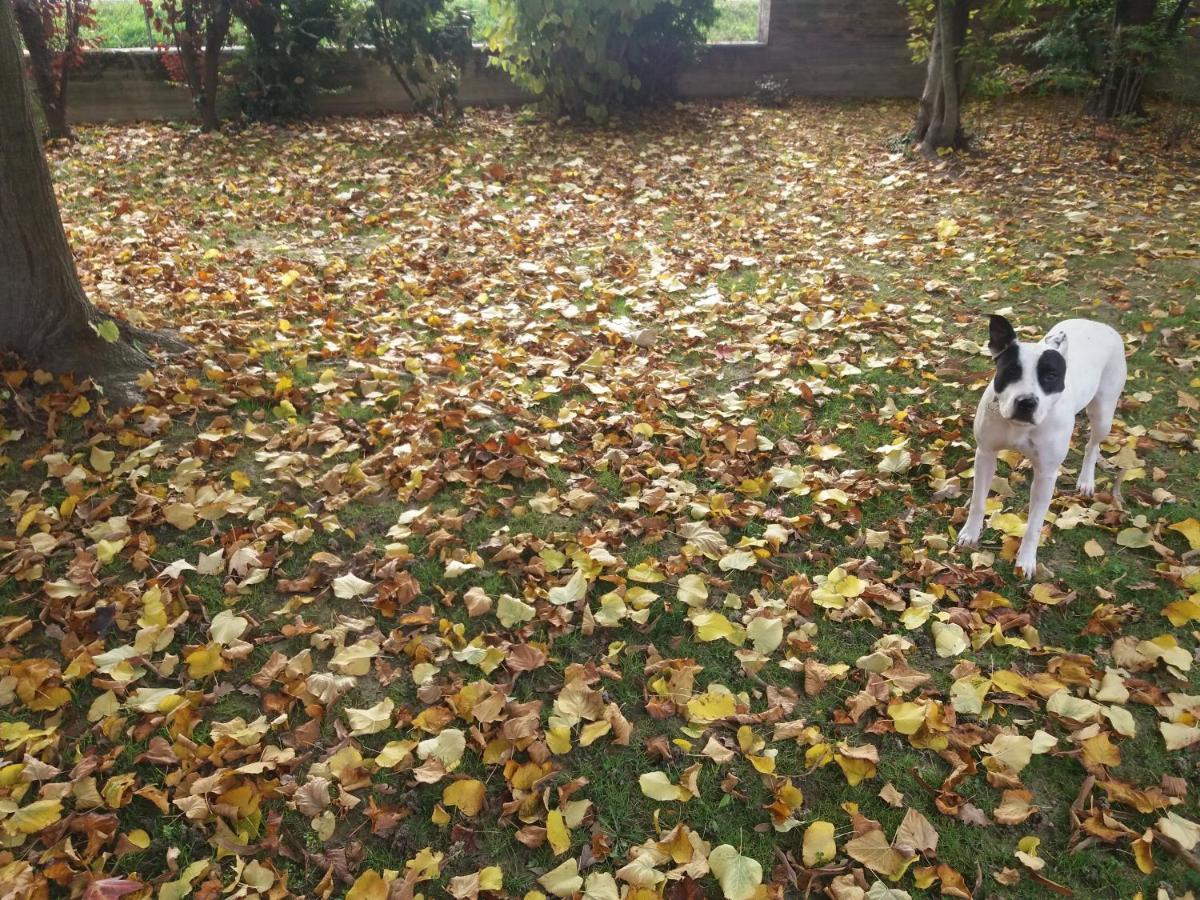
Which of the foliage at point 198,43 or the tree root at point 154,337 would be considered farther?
the foliage at point 198,43

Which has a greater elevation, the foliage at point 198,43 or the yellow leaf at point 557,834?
the foliage at point 198,43

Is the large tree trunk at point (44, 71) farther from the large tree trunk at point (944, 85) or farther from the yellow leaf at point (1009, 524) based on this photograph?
the yellow leaf at point (1009, 524)

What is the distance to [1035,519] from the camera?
3.14 m

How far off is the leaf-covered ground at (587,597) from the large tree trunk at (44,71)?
3.87m

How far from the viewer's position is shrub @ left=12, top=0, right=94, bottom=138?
27.0ft

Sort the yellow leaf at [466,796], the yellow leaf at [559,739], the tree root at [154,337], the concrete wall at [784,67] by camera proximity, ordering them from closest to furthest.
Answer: the yellow leaf at [466,796]
the yellow leaf at [559,739]
the tree root at [154,337]
the concrete wall at [784,67]

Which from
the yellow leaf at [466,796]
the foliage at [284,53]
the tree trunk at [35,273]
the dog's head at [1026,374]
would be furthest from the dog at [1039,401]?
the foliage at [284,53]

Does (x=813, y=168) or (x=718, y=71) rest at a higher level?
(x=718, y=71)

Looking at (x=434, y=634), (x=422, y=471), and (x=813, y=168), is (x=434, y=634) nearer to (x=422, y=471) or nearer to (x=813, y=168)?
(x=422, y=471)

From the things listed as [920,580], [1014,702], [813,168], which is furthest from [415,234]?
[1014,702]

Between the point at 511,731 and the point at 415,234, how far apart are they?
5496 millimetres

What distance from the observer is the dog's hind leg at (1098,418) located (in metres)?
3.37

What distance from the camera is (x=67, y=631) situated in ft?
9.18

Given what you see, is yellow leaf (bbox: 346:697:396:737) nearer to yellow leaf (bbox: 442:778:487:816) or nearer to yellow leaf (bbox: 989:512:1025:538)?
yellow leaf (bbox: 442:778:487:816)
